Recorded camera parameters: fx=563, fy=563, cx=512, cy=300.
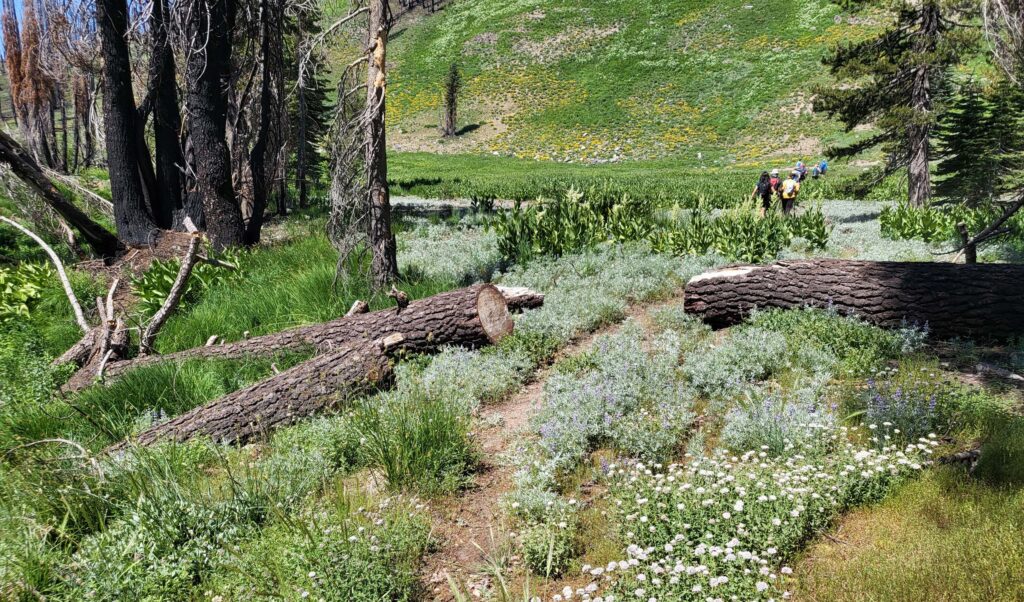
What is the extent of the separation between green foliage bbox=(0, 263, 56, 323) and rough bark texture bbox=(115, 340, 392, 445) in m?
5.35

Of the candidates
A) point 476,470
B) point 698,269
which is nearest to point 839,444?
point 476,470

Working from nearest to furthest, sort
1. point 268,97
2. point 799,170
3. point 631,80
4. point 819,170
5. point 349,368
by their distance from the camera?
point 349,368, point 268,97, point 799,170, point 819,170, point 631,80

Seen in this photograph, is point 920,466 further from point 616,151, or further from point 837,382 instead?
point 616,151

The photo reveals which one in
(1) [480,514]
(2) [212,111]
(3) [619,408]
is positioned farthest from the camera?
(2) [212,111]

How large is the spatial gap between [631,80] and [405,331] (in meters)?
52.2

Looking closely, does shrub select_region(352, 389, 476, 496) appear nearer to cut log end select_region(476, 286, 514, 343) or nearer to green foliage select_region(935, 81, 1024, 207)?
cut log end select_region(476, 286, 514, 343)

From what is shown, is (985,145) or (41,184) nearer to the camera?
(41,184)

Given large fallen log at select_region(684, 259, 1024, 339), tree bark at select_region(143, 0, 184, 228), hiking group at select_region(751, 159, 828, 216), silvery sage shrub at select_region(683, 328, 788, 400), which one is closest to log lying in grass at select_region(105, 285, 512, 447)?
silvery sage shrub at select_region(683, 328, 788, 400)

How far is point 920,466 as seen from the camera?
3.40 meters

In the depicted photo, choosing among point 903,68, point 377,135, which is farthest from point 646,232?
point 903,68

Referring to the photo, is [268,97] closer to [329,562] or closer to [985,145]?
[329,562]

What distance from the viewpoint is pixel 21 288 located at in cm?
845

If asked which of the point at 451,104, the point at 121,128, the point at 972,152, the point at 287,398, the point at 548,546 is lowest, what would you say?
the point at 548,546

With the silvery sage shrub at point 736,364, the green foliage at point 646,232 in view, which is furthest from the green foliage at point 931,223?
the silvery sage shrub at point 736,364
